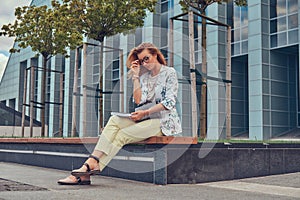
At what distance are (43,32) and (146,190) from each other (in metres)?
10.7

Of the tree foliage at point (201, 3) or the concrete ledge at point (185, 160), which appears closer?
the concrete ledge at point (185, 160)

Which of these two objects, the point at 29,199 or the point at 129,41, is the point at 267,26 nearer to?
the point at 129,41

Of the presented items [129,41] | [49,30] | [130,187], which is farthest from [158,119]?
[129,41]

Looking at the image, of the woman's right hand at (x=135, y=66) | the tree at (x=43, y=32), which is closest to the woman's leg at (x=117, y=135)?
the woman's right hand at (x=135, y=66)

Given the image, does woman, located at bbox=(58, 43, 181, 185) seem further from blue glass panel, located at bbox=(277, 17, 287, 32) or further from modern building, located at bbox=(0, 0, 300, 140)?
blue glass panel, located at bbox=(277, 17, 287, 32)

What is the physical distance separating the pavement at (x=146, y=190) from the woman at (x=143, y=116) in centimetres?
40

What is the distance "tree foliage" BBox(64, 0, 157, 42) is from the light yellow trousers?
21.1 feet

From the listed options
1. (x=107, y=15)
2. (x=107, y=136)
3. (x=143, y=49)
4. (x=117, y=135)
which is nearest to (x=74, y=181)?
(x=107, y=136)

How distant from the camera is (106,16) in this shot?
41.1ft

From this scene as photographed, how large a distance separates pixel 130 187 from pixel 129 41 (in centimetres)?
2627

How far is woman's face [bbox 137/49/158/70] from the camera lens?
6691 mm

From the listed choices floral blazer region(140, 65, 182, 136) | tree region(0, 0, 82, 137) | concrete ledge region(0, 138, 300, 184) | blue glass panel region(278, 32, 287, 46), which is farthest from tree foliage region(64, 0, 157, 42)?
blue glass panel region(278, 32, 287, 46)

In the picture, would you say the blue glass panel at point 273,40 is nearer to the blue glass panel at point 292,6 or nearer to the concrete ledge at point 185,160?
the blue glass panel at point 292,6

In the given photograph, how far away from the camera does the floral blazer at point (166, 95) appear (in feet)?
21.0
